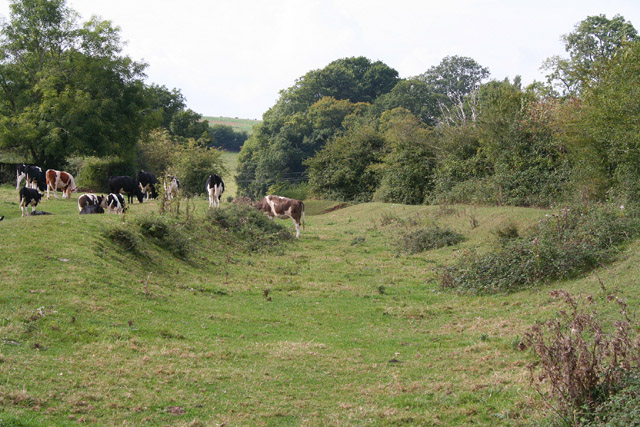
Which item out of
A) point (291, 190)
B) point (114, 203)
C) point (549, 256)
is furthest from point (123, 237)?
point (291, 190)

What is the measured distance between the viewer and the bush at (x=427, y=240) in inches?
814

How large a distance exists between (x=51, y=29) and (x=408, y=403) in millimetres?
36026

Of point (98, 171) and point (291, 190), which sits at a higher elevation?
point (98, 171)

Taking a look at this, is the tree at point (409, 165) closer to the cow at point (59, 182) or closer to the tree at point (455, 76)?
the cow at point (59, 182)

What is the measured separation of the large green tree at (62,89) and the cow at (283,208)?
43.6ft

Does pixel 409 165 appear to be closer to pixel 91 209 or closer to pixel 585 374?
pixel 91 209

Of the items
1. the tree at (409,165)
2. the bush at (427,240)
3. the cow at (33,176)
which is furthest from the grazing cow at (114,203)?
the tree at (409,165)

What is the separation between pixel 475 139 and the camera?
33.9m

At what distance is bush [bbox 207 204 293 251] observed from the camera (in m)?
20.3

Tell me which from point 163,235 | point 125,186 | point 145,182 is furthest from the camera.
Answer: point 145,182

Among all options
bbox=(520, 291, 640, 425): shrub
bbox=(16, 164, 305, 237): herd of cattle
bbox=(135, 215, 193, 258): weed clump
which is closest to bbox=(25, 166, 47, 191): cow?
bbox=(16, 164, 305, 237): herd of cattle

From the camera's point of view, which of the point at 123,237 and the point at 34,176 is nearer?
the point at 123,237

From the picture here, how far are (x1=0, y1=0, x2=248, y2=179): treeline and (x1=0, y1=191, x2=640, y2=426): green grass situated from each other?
1763 cm

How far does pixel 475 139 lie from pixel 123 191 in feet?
67.1
